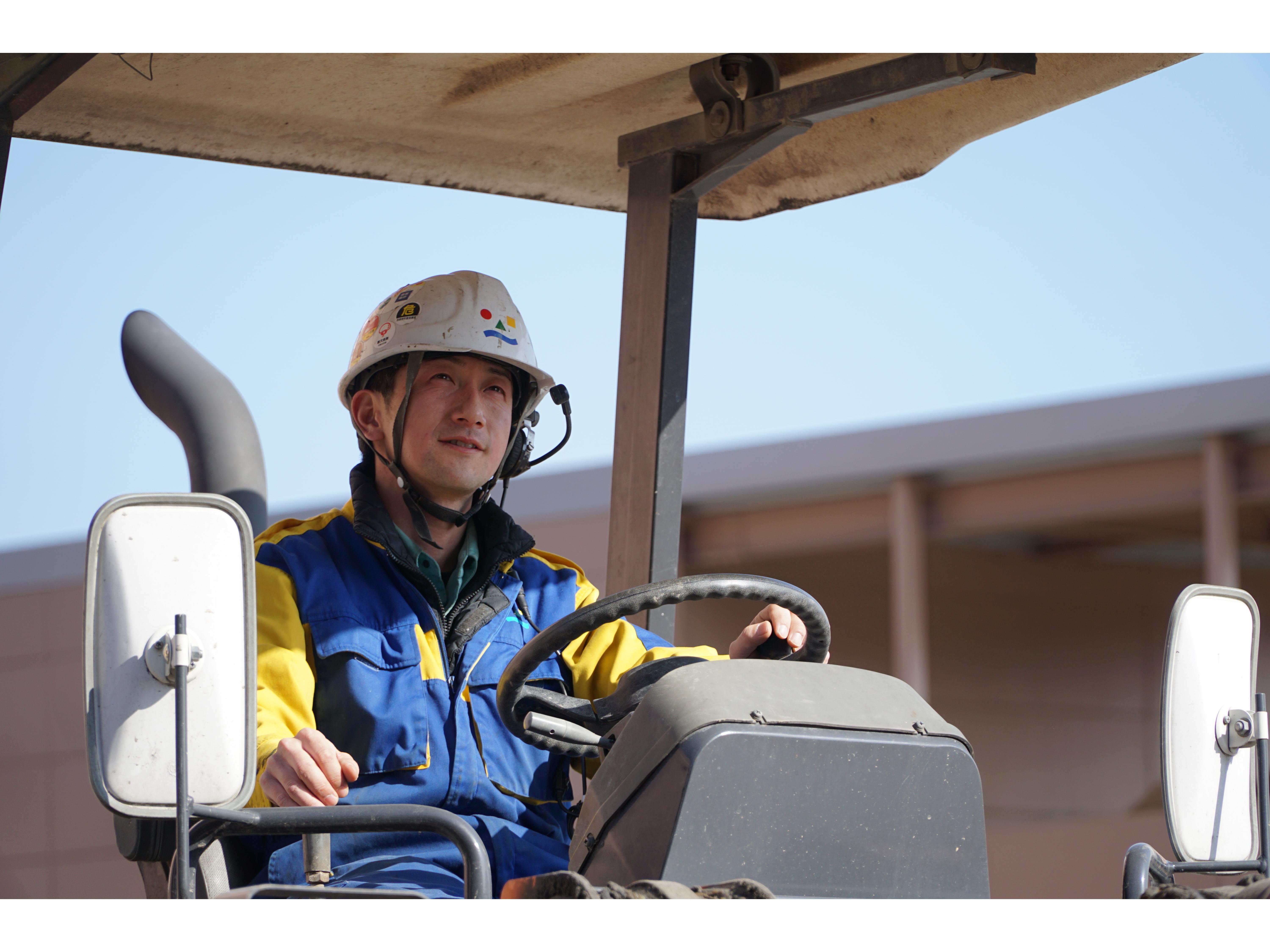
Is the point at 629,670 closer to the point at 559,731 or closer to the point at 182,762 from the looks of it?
the point at 559,731

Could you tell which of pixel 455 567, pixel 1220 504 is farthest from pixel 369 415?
pixel 1220 504

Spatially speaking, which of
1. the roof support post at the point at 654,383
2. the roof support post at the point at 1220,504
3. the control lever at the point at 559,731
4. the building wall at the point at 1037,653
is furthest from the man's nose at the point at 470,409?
the building wall at the point at 1037,653

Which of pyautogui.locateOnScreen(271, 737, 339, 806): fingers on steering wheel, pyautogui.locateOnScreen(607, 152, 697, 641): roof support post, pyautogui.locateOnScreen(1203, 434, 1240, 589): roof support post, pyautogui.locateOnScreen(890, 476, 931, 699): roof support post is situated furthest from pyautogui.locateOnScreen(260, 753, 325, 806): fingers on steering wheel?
pyautogui.locateOnScreen(890, 476, 931, 699): roof support post

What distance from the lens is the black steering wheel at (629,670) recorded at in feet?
6.87

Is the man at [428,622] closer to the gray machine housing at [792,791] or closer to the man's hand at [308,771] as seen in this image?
the man's hand at [308,771]

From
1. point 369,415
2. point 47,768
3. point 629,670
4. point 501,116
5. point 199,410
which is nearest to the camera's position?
point 629,670

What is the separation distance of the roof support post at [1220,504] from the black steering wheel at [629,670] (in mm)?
8882

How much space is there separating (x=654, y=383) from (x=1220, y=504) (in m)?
8.38

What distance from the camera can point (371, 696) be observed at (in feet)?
8.13

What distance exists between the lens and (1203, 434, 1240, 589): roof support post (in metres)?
10.5

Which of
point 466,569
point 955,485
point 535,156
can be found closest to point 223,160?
point 535,156

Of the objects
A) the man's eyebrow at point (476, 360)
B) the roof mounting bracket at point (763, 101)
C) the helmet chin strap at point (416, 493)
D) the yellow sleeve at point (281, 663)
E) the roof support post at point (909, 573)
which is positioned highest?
the roof support post at point (909, 573)

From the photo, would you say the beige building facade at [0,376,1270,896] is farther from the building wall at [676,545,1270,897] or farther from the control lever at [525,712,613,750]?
the control lever at [525,712,613,750]
